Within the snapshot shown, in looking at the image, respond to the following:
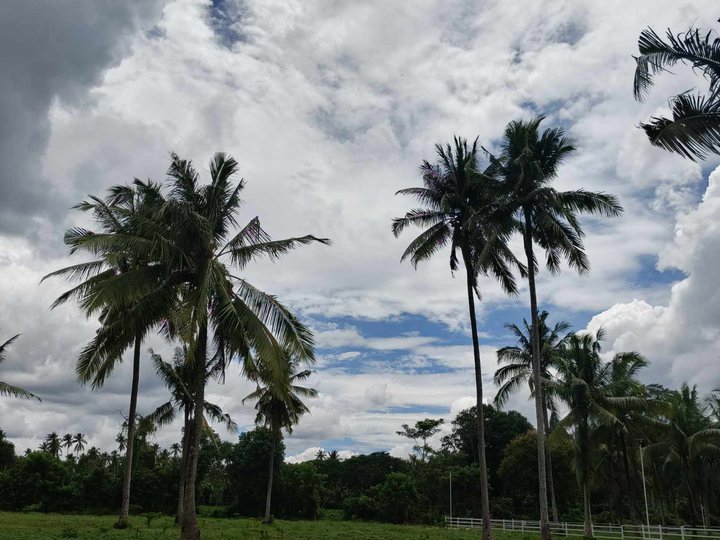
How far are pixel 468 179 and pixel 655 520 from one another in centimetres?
4552

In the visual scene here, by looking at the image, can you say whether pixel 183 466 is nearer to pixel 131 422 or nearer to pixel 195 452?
pixel 131 422

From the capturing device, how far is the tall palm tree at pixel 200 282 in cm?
1396

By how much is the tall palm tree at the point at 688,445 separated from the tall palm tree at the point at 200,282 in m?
27.2

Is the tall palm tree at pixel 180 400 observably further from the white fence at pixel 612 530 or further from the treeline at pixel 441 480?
the white fence at pixel 612 530

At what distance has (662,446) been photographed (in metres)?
37.2

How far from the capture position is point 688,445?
35500mm

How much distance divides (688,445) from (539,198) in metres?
23.1

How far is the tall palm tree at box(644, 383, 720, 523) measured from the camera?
34375mm

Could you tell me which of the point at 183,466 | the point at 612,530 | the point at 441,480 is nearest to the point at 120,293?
the point at 183,466

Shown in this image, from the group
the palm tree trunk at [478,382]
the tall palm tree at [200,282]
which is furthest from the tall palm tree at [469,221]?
the tall palm tree at [200,282]

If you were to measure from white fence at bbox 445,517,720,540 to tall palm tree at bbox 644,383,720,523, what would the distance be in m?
3.10

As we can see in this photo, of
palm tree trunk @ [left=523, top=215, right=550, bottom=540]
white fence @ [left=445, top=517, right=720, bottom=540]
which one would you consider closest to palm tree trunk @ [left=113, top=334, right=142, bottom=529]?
palm tree trunk @ [left=523, top=215, right=550, bottom=540]

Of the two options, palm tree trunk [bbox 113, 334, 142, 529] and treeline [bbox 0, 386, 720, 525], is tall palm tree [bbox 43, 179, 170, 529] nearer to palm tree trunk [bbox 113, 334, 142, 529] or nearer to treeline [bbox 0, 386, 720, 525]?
palm tree trunk [bbox 113, 334, 142, 529]

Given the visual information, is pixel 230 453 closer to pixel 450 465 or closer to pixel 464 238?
pixel 450 465
